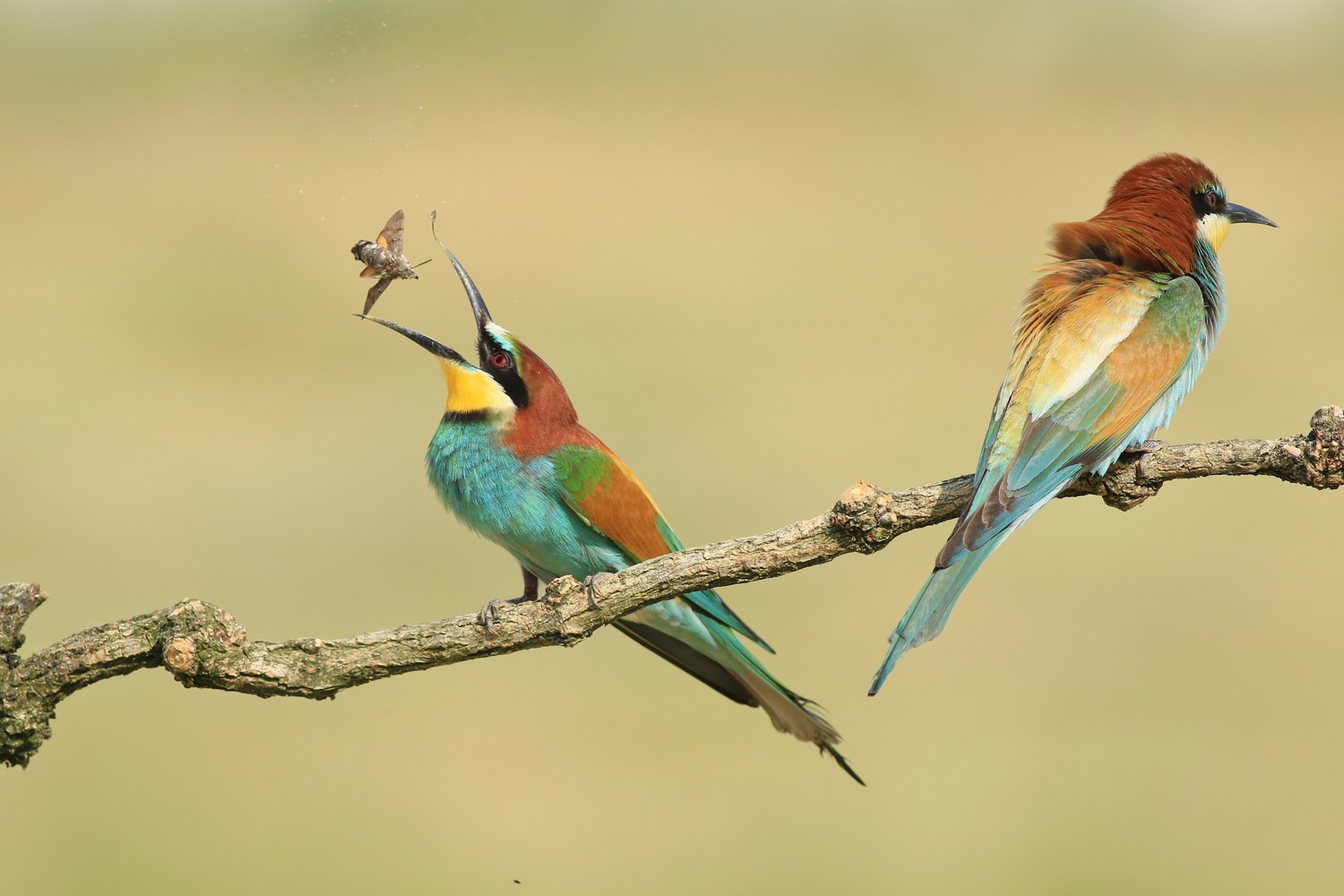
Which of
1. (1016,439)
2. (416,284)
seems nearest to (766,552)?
(1016,439)

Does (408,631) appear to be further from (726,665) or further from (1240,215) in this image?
(1240,215)

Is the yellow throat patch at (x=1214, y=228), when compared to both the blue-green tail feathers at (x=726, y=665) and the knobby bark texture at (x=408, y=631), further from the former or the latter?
the blue-green tail feathers at (x=726, y=665)

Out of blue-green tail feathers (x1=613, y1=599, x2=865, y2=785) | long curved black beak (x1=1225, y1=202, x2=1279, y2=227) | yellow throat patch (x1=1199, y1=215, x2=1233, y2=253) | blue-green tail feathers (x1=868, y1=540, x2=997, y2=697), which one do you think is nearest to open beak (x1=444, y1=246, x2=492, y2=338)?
blue-green tail feathers (x1=613, y1=599, x2=865, y2=785)

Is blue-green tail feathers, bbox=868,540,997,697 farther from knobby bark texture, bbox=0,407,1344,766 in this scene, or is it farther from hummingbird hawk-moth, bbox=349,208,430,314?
hummingbird hawk-moth, bbox=349,208,430,314

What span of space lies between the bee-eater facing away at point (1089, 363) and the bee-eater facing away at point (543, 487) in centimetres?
51

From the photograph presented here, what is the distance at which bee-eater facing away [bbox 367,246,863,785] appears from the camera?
6.85 feet

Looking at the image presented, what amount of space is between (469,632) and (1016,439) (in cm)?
84

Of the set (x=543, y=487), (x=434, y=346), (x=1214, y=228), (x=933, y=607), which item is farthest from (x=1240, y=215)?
(x=434, y=346)

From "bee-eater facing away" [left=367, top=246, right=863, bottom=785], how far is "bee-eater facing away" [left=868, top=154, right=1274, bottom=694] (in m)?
0.51

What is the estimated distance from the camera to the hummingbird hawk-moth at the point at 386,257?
186 cm

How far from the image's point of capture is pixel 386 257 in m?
1.86

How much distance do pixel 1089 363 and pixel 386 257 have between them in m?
1.06

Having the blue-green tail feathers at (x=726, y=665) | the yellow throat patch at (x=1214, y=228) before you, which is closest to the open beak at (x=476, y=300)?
the blue-green tail feathers at (x=726, y=665)

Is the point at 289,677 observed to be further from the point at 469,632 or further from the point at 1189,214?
the point at 1189,214
